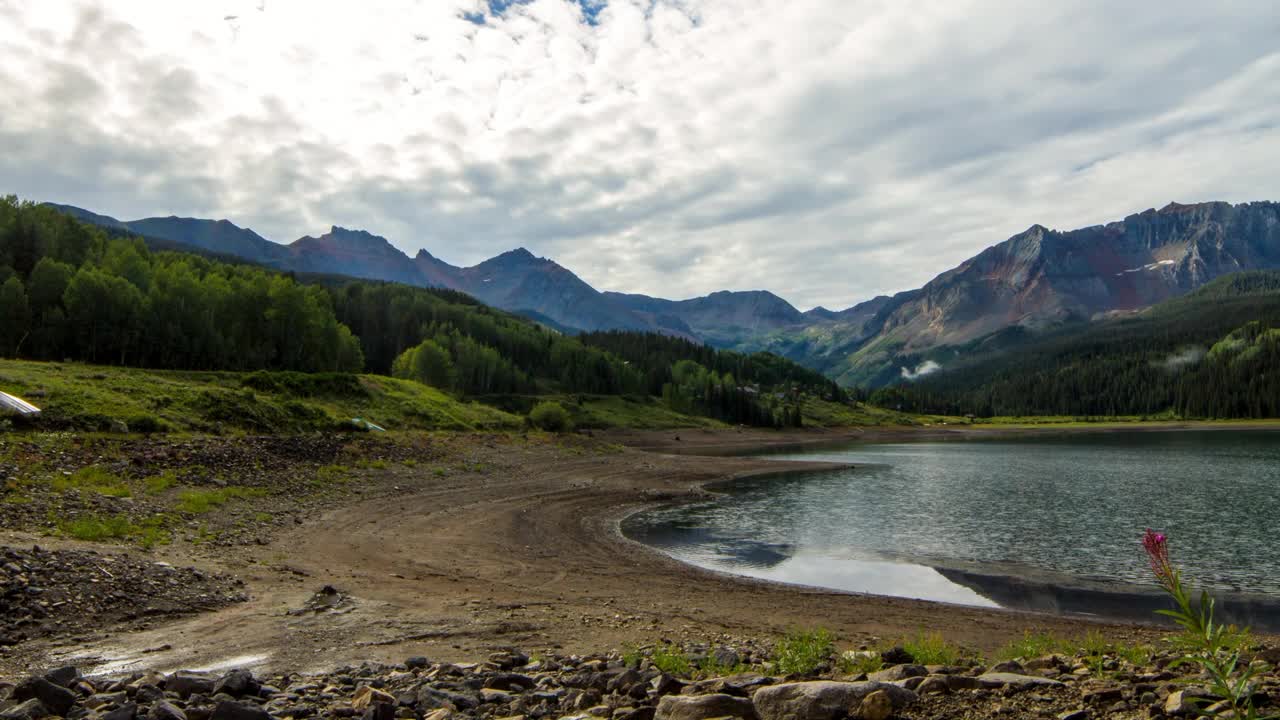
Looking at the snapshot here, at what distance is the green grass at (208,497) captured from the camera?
27.8 meters

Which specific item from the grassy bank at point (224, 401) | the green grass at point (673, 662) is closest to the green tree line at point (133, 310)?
the grassy bank at point (224, 401)

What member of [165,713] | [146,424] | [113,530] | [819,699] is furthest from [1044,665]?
[146,424]

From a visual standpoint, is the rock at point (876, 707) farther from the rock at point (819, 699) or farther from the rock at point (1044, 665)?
the rock at point (1044, 665)

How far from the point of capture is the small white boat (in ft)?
116

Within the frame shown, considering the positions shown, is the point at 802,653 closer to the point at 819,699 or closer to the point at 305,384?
the point at 819,699

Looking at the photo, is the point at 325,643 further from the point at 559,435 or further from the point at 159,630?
the point at 559,435

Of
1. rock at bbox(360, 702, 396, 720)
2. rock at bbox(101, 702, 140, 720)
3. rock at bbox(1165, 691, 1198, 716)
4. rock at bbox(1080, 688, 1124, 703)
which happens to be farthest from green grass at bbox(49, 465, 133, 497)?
rock at bbox(1165, 691, 1198, 716)

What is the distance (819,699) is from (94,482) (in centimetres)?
3164

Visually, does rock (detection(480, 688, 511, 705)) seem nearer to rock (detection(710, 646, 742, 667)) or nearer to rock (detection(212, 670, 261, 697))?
rock (detection(212, 670, 261, 697))

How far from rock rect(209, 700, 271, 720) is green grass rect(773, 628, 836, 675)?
8454mm

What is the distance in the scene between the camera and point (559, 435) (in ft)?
314

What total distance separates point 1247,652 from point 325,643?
17.5 meters

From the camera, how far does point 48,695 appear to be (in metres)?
9.23

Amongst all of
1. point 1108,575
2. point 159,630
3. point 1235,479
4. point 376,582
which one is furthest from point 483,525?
point 1235,479
